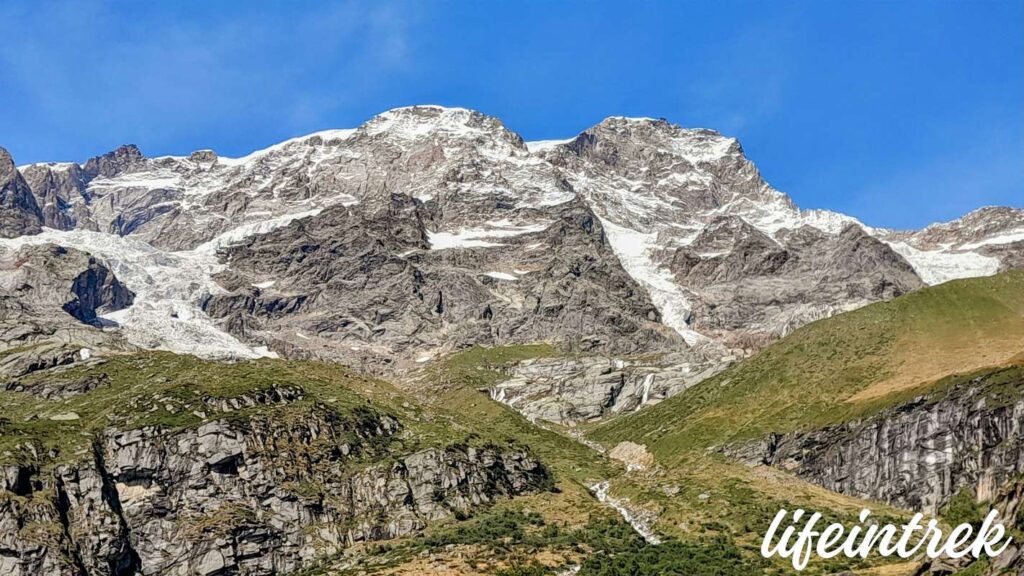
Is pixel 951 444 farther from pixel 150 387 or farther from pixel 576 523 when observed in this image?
pixel 150 387

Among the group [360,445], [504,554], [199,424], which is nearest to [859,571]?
[504,554]

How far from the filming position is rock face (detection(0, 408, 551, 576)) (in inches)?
4798

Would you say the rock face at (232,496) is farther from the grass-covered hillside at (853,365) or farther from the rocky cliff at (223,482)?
the grass-covered hillside at (853,365)

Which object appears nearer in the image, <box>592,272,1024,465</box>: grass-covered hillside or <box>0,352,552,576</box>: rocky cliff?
<box>0,352,552,576</box>: rocky cliff

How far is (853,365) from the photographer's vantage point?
172 meters

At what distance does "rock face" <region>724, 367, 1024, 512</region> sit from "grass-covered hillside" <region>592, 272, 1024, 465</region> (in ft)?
18.2

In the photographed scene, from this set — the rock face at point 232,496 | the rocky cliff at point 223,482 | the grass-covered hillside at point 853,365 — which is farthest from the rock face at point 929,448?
the rock face at point 232,496

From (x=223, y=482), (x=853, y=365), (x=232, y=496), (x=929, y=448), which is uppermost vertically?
(x=853, y=365)

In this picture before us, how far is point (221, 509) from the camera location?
130 meters

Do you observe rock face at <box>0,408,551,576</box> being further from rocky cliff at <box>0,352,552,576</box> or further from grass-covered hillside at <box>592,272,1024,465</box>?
grass-covered hillside at <box>592,272,1024,465</box>

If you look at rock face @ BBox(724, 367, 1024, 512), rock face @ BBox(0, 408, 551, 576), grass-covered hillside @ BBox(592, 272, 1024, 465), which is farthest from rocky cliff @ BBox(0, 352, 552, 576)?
rock face @ BBox(724, 367, 1024, 512)

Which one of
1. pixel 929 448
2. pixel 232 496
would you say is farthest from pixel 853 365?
pixel 232 496

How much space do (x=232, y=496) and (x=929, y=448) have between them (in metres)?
99.1

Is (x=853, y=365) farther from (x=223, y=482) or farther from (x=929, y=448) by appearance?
(x=223, y=482)
